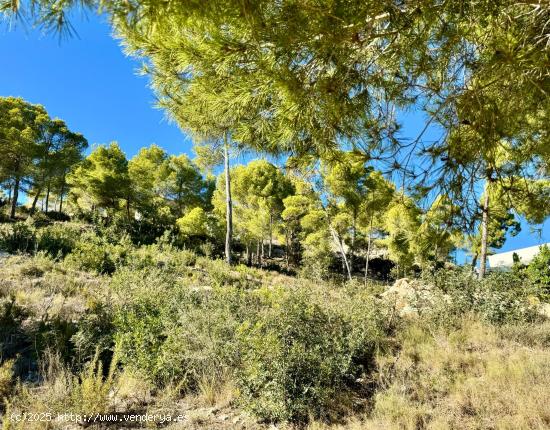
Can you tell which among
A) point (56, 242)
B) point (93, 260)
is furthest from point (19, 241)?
point (93, 260)

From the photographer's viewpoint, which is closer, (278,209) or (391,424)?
(391,424)

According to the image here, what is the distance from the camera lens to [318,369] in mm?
3359

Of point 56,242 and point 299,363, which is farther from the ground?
point 56,242

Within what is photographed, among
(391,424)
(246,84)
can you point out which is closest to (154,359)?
(391,424)

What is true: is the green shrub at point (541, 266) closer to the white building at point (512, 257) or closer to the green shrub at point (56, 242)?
the white building at point (512, 257)

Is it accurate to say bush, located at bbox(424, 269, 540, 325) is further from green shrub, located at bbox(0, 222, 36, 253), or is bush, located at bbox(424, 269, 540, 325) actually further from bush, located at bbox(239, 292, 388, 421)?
green shrub, located at bbox(0, 222, 36, 253)

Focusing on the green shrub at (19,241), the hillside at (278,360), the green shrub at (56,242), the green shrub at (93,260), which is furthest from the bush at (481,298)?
the green shrub at (19,241)

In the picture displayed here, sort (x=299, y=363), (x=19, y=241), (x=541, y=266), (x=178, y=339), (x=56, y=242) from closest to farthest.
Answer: (x=299, y=363), (x=178, y=339), (x=19, y=241), (x=56, y=242), (x=541, y=266)

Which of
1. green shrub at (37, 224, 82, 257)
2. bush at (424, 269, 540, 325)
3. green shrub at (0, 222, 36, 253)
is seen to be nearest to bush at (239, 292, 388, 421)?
bush at (424, 269, 540, 325)

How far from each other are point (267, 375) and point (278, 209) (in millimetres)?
17485

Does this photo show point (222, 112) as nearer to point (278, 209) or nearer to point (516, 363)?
point (516, 363)

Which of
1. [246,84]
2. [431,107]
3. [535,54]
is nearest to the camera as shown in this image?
[535,54]

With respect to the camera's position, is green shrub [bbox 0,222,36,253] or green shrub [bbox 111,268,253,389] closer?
green shrub [bbox 111,268,253,389]

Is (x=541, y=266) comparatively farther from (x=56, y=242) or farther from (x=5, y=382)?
(x=56, y=242)
